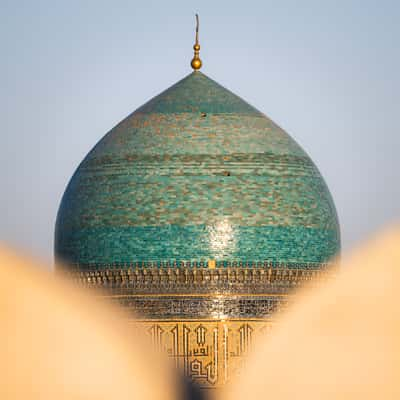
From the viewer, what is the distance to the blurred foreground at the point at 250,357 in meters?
24.8

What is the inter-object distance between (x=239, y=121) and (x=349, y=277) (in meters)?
2.46

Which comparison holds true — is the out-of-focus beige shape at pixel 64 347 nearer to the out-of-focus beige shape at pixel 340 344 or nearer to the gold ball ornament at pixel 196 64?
the out-of-focus beige shape at pixel 340 344

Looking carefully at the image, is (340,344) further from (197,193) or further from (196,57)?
(196,57)

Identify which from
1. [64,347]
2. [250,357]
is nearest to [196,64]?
[250,357]

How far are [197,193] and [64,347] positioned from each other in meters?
3.13

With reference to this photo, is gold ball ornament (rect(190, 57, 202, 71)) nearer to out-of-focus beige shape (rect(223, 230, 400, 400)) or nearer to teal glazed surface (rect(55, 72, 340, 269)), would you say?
teal glazed surface (rect(55, 72, 340, 269))

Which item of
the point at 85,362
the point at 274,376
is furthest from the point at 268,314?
the point at 85,362

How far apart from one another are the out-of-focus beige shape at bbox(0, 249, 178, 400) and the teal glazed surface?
0.87 meters

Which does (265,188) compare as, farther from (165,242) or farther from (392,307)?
(392,307)

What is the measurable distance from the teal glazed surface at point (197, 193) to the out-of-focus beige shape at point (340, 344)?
880mm

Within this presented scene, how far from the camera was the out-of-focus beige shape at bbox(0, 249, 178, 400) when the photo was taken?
2445 centimetres

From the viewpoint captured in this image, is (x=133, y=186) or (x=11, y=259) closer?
(x=11, y=259)

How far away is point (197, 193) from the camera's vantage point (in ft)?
92.2

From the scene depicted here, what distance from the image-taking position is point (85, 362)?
26.7 meters
